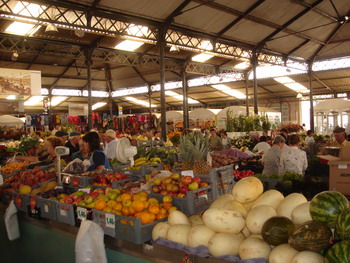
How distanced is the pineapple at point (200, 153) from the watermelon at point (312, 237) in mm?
1666

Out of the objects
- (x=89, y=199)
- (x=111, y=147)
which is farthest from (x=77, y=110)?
(x=89, y=199)

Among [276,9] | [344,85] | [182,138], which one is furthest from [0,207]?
[344,85]

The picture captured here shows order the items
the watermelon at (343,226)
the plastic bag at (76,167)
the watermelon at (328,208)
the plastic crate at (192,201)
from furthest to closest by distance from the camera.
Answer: the plastic bag at (76,167)
the plastic crate at (192,201)
the watermelon at (328,208)
the watermelon at (343,226)

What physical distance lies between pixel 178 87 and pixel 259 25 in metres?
11.5

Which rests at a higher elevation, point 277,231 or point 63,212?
point 277,231

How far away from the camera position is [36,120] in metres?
14.4

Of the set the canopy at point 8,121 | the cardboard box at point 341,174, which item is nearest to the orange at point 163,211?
the cardboard box at point 341,174

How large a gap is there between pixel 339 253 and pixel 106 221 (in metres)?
1.68

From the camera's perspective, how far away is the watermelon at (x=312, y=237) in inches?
60.4

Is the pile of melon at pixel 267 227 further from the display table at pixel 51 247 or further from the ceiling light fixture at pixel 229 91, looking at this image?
the ceiling light fixture at pixel 229 91

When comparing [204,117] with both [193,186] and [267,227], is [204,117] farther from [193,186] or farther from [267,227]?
[267,227]

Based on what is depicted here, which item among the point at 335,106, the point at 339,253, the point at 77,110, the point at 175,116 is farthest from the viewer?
the point at 175,116

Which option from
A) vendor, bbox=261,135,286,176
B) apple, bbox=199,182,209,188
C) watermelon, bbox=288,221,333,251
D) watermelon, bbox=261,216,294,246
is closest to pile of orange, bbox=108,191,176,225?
apple, bbox=199,182,209,188

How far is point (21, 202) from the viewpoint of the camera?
3713 mm
